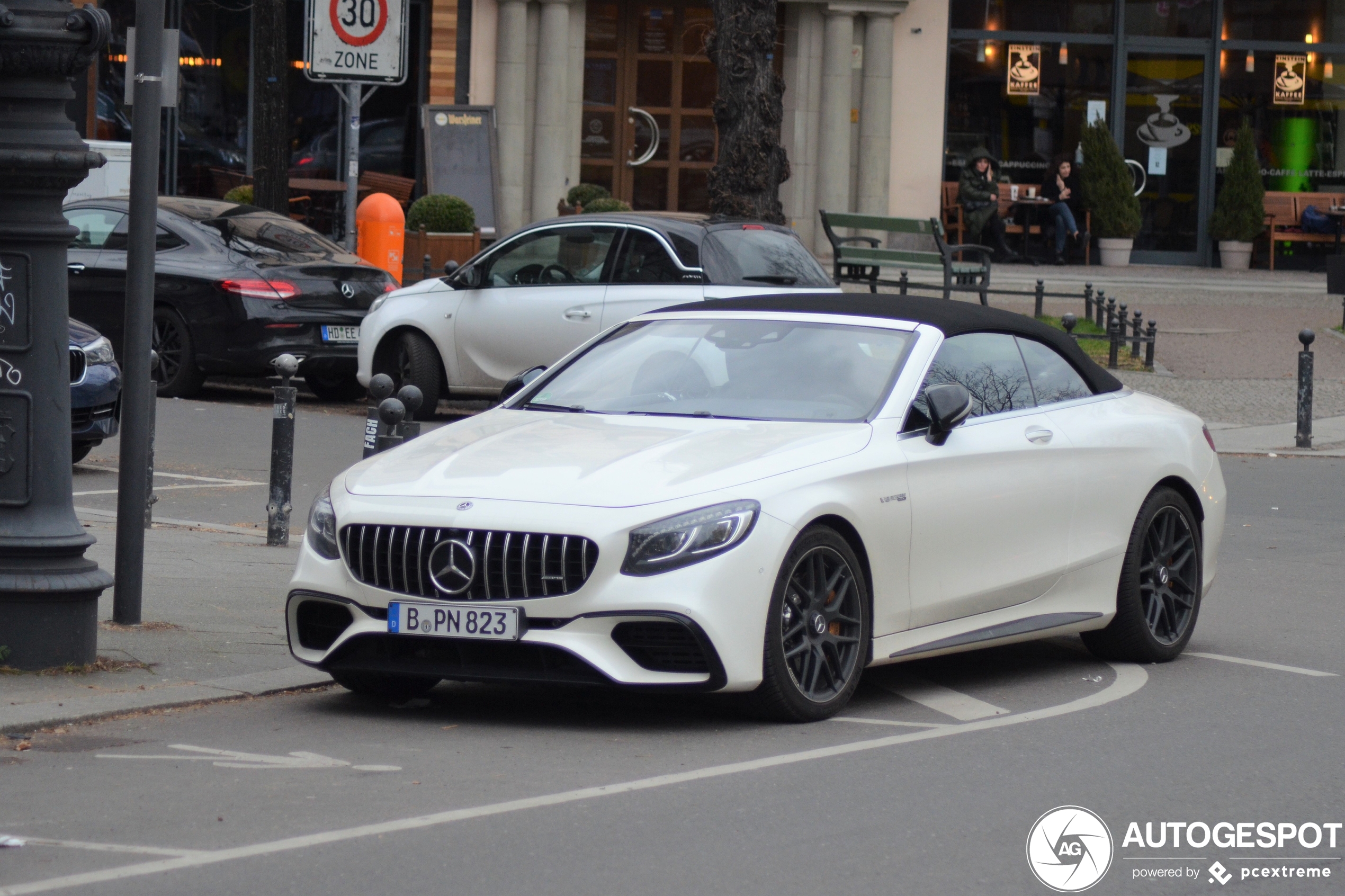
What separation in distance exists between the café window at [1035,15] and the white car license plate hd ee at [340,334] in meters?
17.7

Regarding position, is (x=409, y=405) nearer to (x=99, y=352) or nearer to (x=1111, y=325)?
(x=99, y=352)

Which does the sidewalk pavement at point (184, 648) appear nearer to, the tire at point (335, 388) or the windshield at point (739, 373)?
the windshield at point (739, 373)

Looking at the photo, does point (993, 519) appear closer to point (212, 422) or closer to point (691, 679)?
point (691, 679)

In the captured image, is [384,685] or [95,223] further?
[95,223]

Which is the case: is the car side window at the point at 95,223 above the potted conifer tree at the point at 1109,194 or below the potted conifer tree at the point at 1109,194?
below

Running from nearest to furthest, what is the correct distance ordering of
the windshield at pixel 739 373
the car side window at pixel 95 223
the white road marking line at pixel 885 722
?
the white road marking line at pixel 885 722, the windshield at pixel 739 373, the car side window at pixel 95 223

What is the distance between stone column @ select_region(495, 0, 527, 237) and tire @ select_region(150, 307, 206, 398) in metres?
13.7

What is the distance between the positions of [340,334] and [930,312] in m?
9.80

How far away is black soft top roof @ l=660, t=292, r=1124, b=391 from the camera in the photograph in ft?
25.7

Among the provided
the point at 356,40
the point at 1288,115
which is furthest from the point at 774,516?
the point at 1288,115

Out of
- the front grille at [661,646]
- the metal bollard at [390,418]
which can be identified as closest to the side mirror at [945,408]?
the front grille at [661,646]

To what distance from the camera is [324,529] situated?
6.82m

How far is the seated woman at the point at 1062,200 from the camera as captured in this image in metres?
32.0
